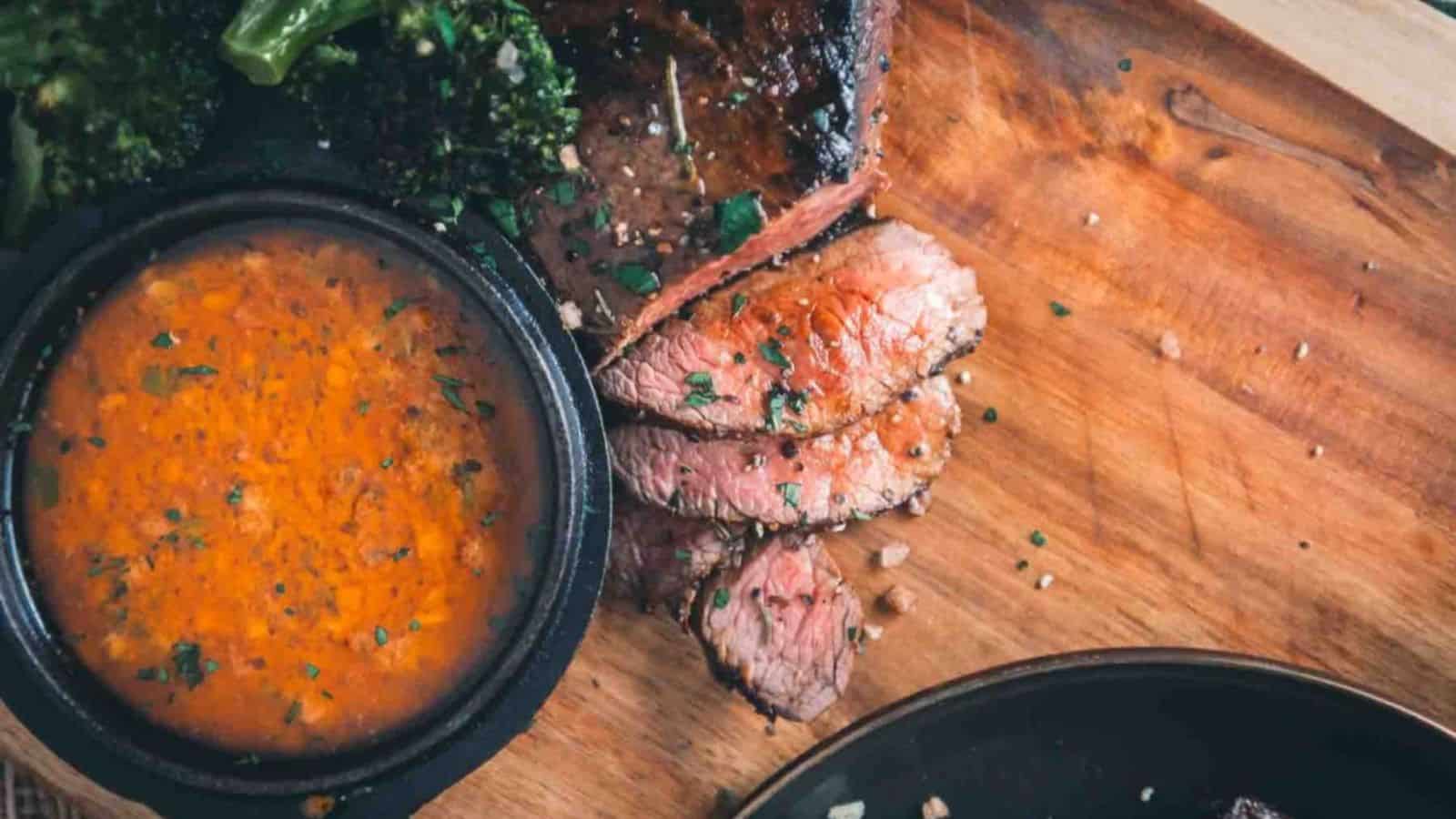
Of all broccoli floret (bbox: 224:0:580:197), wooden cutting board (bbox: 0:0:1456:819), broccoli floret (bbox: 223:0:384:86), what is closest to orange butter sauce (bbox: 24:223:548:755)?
broccoli floret (bbox: 224:0:580:197)

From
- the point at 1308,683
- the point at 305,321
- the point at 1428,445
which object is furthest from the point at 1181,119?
the point at 305,321

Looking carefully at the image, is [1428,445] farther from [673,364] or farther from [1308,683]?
[673,364]

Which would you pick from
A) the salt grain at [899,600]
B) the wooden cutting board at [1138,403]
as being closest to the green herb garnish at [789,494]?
the wooden cutting board at [1138,403]

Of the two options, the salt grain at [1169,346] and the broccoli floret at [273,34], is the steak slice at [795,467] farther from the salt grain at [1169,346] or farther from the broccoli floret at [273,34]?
the broccoli floret at [273,34]

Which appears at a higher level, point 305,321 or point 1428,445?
point 305,321

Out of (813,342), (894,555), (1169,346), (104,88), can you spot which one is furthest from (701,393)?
(104,88)

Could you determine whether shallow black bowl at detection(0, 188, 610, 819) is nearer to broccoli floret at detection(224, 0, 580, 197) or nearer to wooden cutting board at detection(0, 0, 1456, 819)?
broccoli floret at detection(224, 0, 580, 197)
